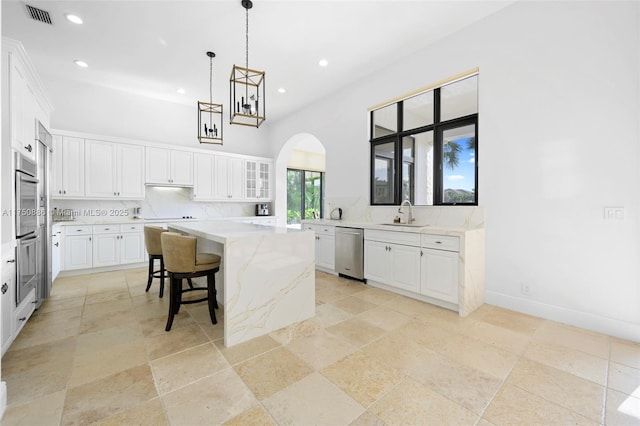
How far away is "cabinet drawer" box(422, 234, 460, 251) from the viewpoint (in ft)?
9.73

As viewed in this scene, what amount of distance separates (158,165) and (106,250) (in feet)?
5.61

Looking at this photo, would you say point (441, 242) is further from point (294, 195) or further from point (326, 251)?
point (294, 195)

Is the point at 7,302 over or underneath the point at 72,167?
underneath

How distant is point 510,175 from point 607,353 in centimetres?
174

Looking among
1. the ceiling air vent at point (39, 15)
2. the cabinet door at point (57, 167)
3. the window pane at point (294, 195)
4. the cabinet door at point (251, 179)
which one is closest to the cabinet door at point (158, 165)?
the cabinet door at point (57, 167)

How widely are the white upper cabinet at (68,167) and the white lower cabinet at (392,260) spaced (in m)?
4.68

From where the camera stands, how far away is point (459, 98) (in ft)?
11.7

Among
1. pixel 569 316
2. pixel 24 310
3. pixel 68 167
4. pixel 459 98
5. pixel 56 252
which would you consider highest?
pixel 459 98

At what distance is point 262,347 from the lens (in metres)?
2.27

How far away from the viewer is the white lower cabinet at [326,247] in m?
4.51

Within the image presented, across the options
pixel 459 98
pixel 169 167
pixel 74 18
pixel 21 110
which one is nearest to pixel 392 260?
pixel 459 98

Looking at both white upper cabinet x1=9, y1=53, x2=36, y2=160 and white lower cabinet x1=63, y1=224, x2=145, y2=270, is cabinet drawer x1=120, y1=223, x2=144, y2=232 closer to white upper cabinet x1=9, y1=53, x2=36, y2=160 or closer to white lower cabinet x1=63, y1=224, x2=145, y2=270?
white lower cabinet x1=63, y1=224, x2=145, y2=270

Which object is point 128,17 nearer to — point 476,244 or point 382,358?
point 382,358

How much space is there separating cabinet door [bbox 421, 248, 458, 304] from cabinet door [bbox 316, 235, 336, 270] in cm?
160
